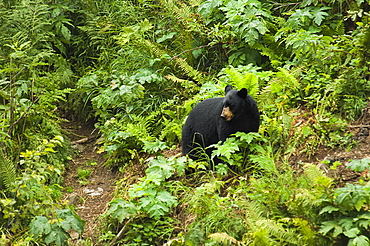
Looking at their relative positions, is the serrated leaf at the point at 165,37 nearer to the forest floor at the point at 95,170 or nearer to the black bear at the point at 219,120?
the forest floor at the point at 95,170

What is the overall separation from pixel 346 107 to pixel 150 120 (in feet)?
10.4

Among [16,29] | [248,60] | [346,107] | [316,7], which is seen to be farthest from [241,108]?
[16,29]

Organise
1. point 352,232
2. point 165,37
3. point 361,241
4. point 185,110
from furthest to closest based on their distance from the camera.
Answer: point 165,37 → point 185,110 → point 352,232 → point 361,241

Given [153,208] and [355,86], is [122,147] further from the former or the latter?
[355,86]

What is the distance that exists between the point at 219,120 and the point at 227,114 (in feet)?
0.97

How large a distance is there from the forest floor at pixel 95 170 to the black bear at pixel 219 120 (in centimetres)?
75

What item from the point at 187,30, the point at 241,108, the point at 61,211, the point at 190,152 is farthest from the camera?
the point at 187,30

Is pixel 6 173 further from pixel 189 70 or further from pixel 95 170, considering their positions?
pixel 189 70

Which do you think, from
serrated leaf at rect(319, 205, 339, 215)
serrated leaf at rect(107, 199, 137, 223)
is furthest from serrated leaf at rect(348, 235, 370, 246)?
serrated leaf at rect(107, 199, 137, 223)

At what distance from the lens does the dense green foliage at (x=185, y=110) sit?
466 cm

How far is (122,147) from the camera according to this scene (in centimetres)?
730

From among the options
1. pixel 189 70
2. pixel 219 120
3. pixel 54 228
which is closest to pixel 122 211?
pixel 54 228

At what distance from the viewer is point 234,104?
5.66 metres

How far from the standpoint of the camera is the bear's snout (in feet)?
18.5
